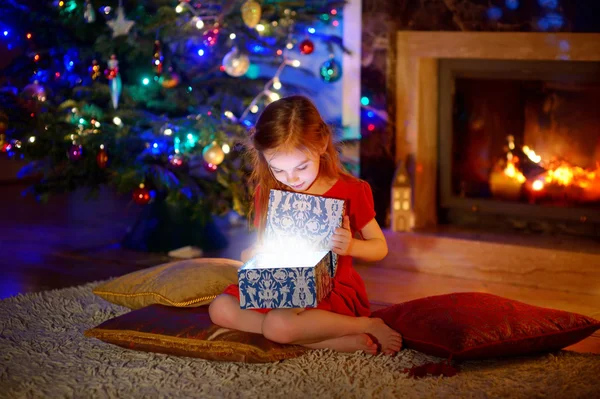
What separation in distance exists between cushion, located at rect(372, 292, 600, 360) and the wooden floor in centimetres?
22

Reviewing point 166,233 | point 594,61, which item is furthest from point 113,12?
point 594,61

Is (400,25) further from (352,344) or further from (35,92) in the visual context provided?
(352,344)

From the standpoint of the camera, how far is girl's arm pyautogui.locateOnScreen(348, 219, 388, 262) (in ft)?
7.06

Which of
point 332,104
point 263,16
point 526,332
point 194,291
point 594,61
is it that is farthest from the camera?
point 332,104

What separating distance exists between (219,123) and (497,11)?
Answer: 1.23 meters

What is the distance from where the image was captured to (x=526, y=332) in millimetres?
2045

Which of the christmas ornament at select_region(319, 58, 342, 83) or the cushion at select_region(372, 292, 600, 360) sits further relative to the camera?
the christmas ornament at select_region(319, 58, 342, 83)

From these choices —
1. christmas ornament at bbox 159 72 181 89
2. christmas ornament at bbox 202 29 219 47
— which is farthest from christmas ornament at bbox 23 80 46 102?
christmas ornament at bbox 202 29 219 47

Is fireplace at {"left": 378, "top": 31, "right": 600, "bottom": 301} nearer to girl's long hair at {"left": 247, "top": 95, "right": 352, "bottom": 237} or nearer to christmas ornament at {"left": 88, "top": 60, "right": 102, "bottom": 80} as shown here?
girl's long hair at {"left": 247, "top": 95, "right": 352, "bottom": 237}

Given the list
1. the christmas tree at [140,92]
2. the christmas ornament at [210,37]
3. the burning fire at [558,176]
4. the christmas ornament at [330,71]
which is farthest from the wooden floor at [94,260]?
the christmas ornament at [210,37]

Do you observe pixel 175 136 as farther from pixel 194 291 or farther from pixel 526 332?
pixel 526 332

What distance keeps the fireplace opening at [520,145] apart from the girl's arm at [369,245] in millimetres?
1390

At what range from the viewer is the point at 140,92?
3404mm

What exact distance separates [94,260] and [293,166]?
5.40ft
